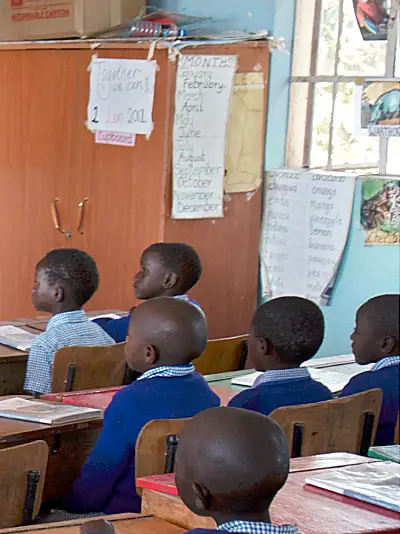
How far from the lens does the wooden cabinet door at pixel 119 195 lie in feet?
15.6

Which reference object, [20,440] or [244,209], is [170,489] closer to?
[20,440]

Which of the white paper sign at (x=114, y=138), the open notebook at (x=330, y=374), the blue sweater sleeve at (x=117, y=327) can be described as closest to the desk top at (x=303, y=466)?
the open notebook at (x=330, y=374)

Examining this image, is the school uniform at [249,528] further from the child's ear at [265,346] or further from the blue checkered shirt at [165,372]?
the child's ear at [265,346]

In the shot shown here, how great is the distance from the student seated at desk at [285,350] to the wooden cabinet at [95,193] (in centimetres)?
196

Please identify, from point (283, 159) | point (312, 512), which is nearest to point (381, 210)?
point (283, 159)

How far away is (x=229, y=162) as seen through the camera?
4.81 meters

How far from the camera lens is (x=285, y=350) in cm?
278

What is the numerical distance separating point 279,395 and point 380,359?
0.40 meters

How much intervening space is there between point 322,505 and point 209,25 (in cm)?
357

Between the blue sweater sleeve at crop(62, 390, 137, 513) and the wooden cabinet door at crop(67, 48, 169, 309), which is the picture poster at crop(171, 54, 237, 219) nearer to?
the wooden cabinet door at crop(67, 48, 169, 309)

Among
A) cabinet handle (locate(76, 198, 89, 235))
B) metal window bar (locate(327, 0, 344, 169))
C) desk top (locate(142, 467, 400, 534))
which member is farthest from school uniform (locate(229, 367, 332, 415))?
cabinet handle (locate(76, 198, 89, 235))

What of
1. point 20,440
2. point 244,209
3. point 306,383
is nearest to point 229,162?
point 244,209

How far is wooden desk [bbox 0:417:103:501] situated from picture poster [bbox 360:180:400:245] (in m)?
2.01

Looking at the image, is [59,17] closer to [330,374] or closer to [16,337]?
[16,337]
